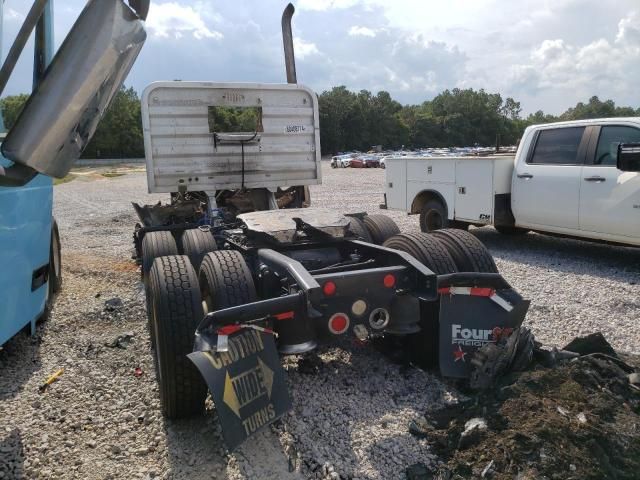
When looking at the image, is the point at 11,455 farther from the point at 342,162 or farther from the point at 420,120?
the point at 420,120

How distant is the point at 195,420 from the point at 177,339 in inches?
22.8

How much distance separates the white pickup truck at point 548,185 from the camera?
7156 mm

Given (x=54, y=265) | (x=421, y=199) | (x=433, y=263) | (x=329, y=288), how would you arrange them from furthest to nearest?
(x=421, y=199)
(x=54, y=265)
(x=433, y=263)
(x=329, y=288)

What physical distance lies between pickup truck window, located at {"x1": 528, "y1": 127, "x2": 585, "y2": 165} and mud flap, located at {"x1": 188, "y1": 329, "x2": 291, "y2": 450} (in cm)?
622

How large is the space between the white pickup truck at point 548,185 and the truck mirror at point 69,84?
20.2 ft

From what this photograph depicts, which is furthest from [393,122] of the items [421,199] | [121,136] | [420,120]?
[421,199]

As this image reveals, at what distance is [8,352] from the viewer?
15.7 ft

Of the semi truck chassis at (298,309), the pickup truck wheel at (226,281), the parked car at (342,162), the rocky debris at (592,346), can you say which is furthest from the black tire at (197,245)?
the parked car at (342,162)

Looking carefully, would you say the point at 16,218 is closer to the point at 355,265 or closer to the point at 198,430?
the point at 198,430

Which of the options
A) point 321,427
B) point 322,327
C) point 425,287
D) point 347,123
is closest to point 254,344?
point 322,327

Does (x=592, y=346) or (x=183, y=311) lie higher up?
(x=183, y=311)

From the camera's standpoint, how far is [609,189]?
7.21 m

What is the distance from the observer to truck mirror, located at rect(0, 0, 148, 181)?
Answer: 2.29m

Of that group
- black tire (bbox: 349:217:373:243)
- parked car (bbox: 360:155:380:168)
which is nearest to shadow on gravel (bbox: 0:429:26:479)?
black tire (bbox: 349:217:373:243)
